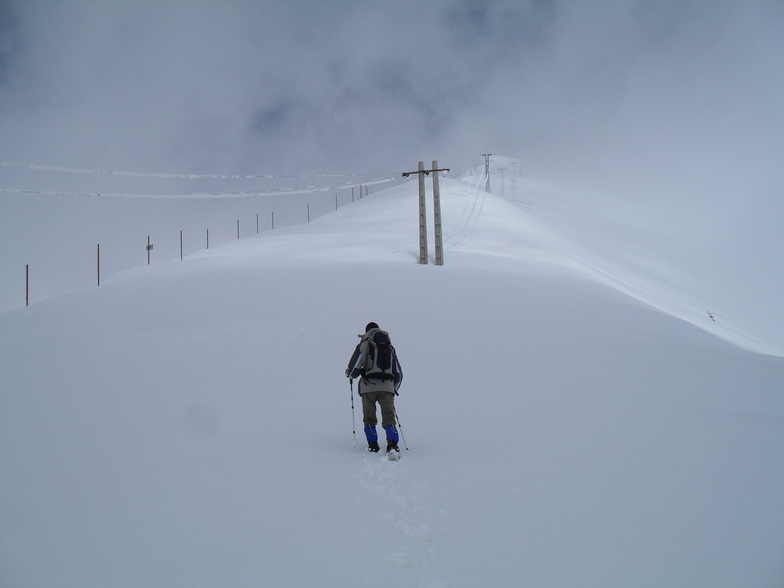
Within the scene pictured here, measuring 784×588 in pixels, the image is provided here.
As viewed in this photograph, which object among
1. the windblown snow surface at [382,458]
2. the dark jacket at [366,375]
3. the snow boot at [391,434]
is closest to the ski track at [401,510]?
the windblown snow surface at [382,458]

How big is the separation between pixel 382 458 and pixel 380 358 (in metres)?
1.37

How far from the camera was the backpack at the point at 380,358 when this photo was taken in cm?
804

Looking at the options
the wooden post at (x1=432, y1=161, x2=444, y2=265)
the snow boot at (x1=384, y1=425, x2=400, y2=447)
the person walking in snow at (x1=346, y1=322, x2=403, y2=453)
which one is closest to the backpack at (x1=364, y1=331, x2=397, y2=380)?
the person walking in snow at (x1=346, y1=322, x2=403, y2=453)

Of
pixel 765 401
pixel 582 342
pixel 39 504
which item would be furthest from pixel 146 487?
pixel 582 342

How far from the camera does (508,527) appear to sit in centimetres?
537

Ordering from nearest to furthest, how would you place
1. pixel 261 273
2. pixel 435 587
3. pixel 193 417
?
pixel 435 587 → pixel 193 417 → pixel 261 273

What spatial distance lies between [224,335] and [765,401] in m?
11.6

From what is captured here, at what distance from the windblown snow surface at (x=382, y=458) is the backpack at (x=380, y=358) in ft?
3.35

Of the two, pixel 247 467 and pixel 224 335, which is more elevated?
pixel 224 335

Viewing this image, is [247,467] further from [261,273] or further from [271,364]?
[261,273]

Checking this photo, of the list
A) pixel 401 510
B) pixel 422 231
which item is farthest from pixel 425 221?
pixel 401 510

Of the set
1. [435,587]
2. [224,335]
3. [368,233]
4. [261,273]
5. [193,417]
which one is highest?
[368,233]

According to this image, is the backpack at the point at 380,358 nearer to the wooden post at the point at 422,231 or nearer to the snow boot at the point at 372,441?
the snow boot at the point at 372,441

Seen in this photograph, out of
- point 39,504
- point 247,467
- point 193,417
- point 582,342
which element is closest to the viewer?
point 39,504
